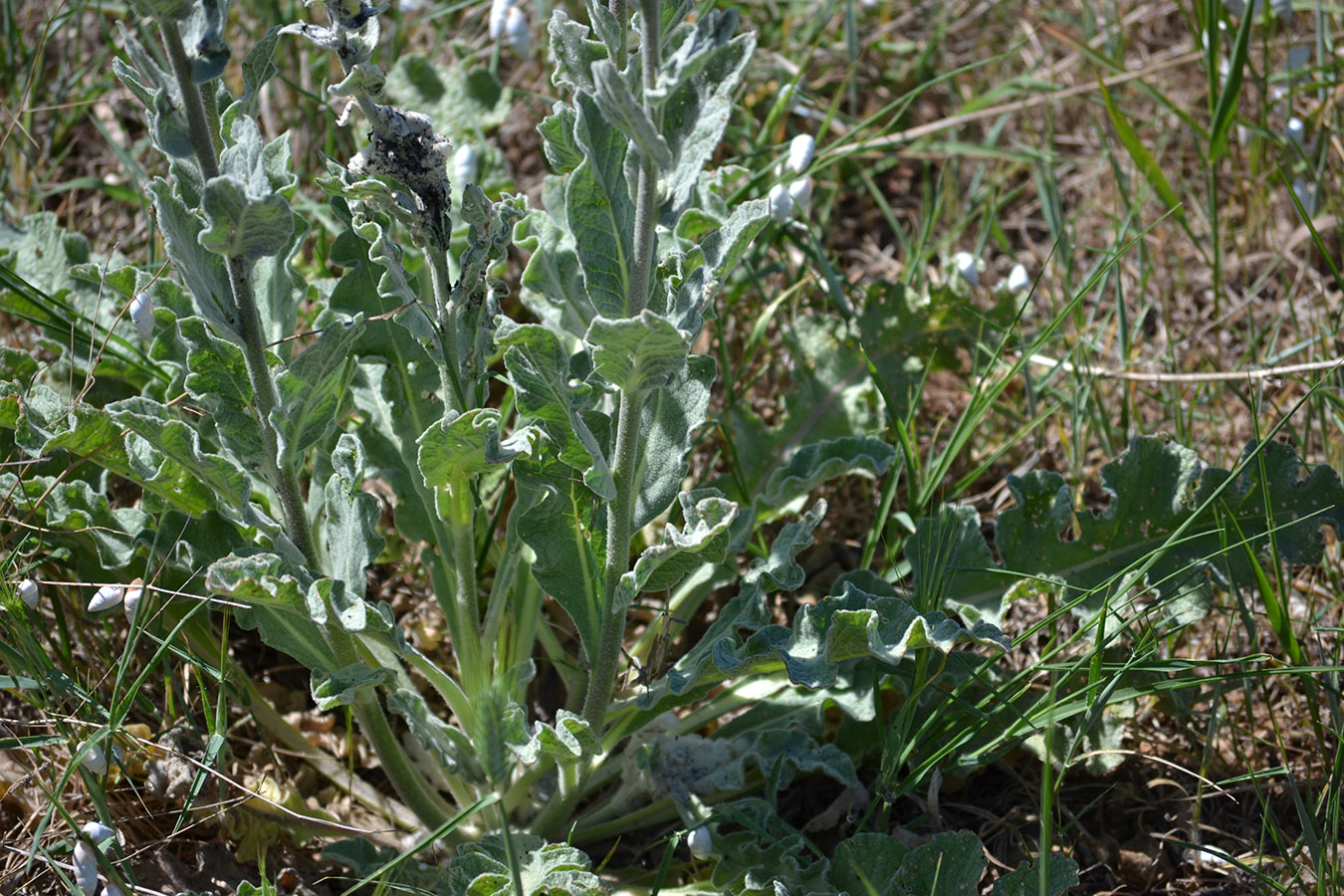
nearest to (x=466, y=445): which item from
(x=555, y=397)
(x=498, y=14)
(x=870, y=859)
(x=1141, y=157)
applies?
(x=555, y=397)

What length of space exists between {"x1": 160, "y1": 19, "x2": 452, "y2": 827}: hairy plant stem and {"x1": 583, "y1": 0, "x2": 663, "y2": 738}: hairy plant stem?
0.37 m

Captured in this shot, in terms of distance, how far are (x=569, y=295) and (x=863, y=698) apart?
0.94 m

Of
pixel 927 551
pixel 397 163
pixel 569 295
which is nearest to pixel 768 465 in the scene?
pixel 927 551

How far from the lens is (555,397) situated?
186 centimetres

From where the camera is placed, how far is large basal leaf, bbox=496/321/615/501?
1806 mm

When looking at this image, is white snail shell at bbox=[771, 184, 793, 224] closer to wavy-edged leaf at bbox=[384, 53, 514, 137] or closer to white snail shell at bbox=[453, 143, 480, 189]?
white snail shell at bbox=[453, 143, 480, 189]

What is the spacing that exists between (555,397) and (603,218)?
285 millimetres

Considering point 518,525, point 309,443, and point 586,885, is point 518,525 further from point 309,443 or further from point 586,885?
point 586,885

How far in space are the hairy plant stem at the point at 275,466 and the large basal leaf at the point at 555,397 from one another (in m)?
0.35

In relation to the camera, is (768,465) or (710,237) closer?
(710,237)

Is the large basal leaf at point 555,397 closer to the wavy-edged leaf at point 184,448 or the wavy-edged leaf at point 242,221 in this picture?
the wavy-edged leaf at point 242,221

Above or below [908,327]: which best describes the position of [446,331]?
above

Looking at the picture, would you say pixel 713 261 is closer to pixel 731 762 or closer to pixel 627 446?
pixel 627 446

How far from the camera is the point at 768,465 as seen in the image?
280 centimetres
